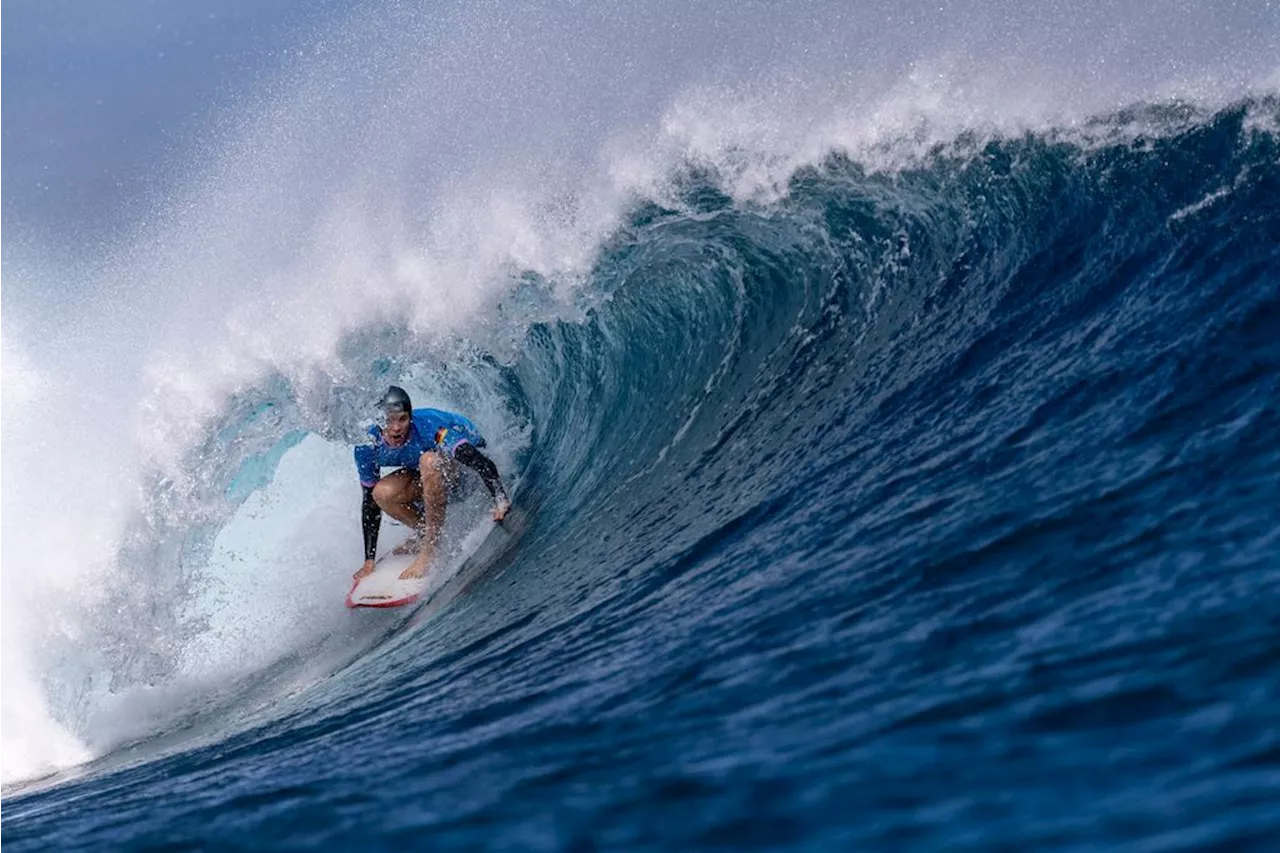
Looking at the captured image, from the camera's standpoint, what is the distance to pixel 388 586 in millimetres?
8508

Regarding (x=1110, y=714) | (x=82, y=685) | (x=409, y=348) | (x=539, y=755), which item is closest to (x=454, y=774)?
(x=539, y=755)

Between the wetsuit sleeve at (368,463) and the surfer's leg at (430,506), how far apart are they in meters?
0.34

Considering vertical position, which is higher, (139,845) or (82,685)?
(82,685)

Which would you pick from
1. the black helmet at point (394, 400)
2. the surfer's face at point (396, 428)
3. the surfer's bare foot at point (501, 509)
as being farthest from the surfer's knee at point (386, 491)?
the black helmet at point (394, 400)

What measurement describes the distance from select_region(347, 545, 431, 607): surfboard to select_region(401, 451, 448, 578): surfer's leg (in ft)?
0.30

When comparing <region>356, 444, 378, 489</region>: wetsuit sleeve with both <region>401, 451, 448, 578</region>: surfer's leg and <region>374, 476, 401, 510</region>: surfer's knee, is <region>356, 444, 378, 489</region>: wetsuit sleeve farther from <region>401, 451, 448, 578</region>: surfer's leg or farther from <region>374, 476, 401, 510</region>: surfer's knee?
<region>401, 451, 448, 578</region>: surfer's leg

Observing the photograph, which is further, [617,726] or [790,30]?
[790,30]

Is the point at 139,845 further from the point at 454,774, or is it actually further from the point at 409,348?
the point at 409,348

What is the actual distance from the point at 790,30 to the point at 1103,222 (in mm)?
5007

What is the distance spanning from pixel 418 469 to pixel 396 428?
519mm

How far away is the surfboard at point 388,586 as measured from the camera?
8289 mm

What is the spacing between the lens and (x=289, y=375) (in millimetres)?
10805

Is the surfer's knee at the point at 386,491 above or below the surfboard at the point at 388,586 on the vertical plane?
above

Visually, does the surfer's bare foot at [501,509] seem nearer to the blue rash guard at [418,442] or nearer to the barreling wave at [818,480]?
the barreling wave at [818,480]
